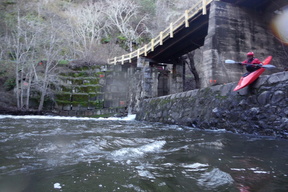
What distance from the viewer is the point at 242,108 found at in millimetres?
5695

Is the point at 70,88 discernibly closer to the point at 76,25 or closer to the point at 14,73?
the point at 14,73

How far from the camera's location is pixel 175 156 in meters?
2.86

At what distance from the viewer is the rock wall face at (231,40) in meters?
9.48

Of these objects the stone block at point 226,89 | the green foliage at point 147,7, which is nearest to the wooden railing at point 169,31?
the stone block at point 226,89

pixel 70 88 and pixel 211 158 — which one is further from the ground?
pixel 70 88

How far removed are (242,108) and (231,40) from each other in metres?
5.22

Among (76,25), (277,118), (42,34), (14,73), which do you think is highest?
(76,25)

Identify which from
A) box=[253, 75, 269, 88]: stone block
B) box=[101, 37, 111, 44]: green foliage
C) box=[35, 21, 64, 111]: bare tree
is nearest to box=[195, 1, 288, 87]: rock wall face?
box=[253, 75, 269, 88]: stone block

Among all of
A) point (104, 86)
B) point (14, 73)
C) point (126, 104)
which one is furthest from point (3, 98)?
point (126, 104)

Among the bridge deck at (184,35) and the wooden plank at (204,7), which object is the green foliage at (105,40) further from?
the wooden plank at (204,7)

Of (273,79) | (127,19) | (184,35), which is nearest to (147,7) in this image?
(127,19)

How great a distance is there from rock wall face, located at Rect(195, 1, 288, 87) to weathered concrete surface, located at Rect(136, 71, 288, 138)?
84.5 inches

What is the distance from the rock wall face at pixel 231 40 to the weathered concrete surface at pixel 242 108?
2.15m

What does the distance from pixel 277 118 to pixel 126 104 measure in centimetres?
1708
